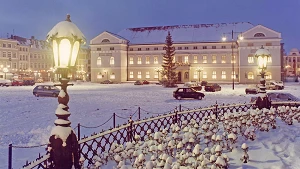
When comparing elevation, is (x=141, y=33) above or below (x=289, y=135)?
above

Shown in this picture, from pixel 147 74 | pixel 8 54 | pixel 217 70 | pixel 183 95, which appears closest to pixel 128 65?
pixel 147 74

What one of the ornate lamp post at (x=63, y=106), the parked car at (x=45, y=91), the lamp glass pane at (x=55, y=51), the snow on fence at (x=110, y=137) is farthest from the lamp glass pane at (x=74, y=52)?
the parked car at (x=45, y=91)

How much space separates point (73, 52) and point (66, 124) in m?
1.41

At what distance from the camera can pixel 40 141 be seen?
11.6m

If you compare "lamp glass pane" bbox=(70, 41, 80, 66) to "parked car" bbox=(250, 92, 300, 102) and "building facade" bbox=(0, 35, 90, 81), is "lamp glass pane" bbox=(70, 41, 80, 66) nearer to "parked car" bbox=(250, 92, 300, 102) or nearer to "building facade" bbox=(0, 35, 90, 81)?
"parked car" bbox=(250, 92, 300, 102)

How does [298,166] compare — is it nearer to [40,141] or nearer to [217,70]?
[40,141]

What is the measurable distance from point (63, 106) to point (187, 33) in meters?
Result: 70.3

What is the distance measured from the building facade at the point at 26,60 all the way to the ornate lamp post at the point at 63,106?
6958cm

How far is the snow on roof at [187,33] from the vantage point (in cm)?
7081

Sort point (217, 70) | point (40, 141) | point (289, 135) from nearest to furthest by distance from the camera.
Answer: point (289, 135), point (40, 141), point (217, 70)

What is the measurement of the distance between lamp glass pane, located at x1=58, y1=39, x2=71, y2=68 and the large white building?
6223 cm

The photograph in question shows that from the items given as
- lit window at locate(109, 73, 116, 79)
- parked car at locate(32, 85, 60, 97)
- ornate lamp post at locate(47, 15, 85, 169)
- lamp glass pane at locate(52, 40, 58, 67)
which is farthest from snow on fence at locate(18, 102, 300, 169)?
lit window at locate(109, 73, 116, 79)

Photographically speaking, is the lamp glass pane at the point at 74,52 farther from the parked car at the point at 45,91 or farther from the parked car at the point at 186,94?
the parked car at the point at 45,91

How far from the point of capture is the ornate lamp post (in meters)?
5.65
